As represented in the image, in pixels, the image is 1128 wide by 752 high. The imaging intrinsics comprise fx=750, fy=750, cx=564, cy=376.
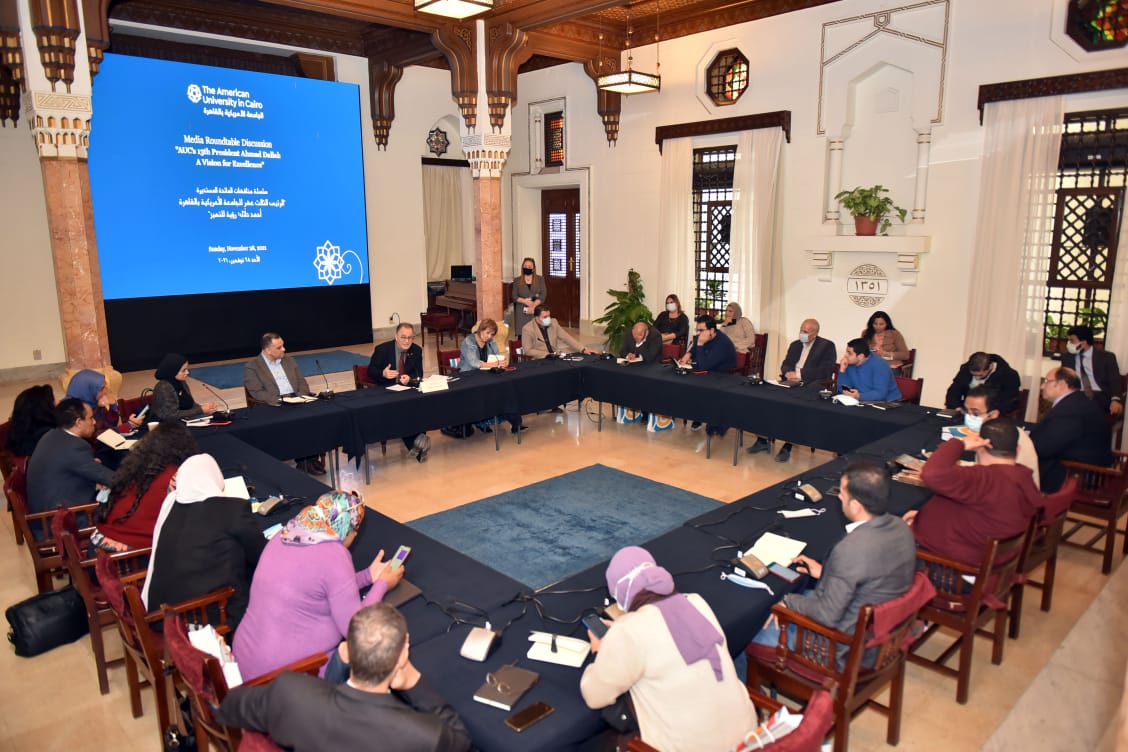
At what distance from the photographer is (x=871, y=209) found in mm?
8234

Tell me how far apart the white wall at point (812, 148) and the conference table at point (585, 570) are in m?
2.77

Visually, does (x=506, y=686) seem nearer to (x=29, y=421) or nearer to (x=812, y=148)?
(x=29, y=421)

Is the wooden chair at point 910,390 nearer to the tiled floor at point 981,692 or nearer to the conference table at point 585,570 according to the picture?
the conference table at point 585,570

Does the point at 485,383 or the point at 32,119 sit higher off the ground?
the point at 32,119

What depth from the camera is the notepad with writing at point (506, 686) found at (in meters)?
2.28

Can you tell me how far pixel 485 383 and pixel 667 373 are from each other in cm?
173

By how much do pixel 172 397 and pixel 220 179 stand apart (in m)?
5.89

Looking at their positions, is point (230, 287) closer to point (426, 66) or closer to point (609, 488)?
point (426, 66)

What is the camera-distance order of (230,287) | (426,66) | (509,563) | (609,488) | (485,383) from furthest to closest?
(426,66)
(230,287)
(485,383)
(609,488)
(509,563)

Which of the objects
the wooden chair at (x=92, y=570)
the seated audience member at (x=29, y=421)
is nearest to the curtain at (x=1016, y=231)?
the wooden chair at (x=92, y=570)

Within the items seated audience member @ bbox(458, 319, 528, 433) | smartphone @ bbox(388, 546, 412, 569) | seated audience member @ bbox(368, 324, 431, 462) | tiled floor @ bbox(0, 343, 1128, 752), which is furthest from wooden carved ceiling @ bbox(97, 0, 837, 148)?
smartphone @ bbox(388, 546, 412, 569)

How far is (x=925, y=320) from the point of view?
816 centimetres

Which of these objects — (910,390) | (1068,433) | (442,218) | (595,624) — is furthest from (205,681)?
(442,218)

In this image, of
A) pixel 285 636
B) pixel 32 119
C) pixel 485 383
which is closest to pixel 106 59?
pixel 32 119
